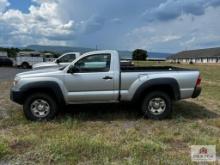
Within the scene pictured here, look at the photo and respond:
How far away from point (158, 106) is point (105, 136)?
221cm

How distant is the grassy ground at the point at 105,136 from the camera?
5242mm

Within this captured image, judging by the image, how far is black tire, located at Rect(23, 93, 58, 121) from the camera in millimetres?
7895

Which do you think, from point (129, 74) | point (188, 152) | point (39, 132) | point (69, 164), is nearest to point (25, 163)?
point (69, 164)

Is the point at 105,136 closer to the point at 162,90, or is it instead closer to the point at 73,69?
the point at 73,69

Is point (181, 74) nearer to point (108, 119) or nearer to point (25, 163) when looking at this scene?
point (108, 119)

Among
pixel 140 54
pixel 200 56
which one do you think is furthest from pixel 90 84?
pixel 200 56

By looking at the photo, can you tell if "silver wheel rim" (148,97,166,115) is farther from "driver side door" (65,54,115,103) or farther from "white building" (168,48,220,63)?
"white building" (168,48,220,63)

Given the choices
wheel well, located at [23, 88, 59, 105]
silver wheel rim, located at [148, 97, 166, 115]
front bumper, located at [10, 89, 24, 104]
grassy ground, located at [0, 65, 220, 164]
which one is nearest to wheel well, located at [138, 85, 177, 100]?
silver wheel rim, located at [148, 97, 166, 115]

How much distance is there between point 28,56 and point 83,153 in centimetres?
3600

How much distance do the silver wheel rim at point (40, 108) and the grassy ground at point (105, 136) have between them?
318 mm

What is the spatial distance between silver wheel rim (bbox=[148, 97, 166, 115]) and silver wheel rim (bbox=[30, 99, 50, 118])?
2.55 m

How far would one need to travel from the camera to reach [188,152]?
220 inches

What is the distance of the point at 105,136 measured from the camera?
6.53 metres

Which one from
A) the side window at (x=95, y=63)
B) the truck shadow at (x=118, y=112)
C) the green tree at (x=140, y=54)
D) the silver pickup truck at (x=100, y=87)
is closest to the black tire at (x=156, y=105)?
the silver pickup truck at (x=100, y=87)
